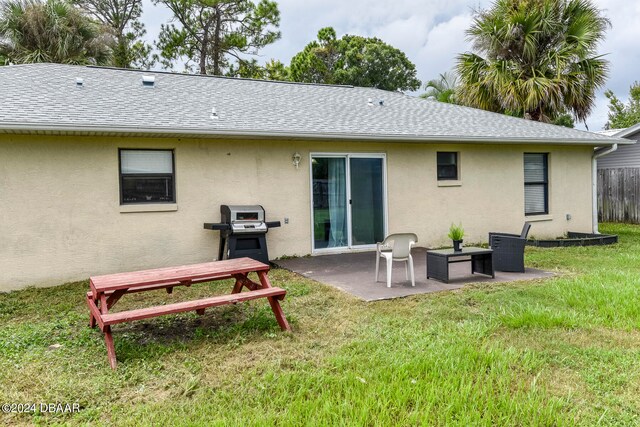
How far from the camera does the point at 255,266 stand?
4.87 meters

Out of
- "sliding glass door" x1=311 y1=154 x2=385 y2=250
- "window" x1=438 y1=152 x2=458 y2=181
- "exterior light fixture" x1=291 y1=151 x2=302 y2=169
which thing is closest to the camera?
"exterior light fixture" x1=291 y1=151 x2=302 y2=169

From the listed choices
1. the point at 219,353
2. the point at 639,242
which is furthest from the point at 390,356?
the point at 639,242

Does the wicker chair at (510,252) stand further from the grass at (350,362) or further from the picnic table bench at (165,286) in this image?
the picnic table bench at (165,286)

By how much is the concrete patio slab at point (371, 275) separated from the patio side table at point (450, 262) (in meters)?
0.10

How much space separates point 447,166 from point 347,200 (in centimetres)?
275

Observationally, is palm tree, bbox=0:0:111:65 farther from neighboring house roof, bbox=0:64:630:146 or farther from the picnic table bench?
the picnic table bench

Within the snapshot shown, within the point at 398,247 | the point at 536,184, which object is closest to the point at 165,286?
the point at 398,247

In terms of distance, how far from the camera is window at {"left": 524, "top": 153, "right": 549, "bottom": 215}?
37.4ft

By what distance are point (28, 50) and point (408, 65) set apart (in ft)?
83.6

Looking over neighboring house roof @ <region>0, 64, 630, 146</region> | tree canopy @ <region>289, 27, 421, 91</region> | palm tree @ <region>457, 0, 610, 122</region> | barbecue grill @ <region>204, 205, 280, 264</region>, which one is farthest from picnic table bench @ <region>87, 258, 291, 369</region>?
tree canopy @ <region>289, 27, 421, 91</region>

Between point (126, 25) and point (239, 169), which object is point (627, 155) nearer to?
point (239, 169)

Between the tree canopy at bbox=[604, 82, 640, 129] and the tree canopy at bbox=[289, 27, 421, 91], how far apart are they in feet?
48.0

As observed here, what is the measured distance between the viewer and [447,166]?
34.4ft

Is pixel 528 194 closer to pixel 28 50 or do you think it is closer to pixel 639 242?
pixel 639 242
